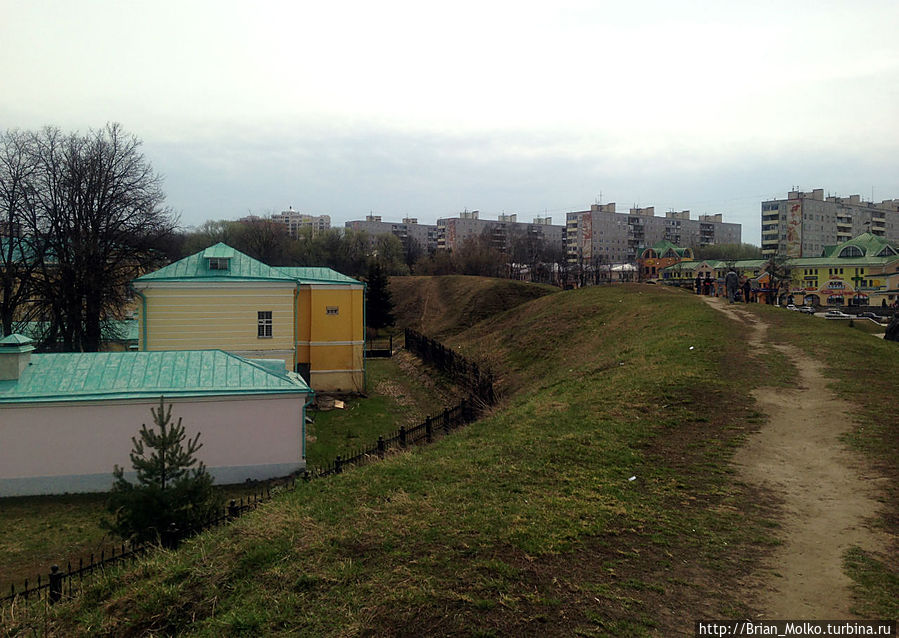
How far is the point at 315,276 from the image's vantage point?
83.0ft

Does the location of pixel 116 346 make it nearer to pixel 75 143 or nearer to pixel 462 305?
pixel 75 143

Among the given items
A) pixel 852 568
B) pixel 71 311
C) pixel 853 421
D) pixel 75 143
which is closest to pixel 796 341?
pixel 853 421

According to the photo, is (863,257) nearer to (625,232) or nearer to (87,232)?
(625,232)

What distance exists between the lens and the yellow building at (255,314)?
21281 millimetres

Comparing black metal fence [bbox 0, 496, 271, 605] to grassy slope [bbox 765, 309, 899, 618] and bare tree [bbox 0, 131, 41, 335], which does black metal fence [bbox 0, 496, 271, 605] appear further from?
bare tree [bbox 0, 131, 41, 335]

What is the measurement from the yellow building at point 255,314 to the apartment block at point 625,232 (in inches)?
2890

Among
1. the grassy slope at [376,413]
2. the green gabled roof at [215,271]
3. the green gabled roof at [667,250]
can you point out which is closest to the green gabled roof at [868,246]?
the green gabled roof at [667,250]

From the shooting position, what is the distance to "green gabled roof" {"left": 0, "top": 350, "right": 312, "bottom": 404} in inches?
520

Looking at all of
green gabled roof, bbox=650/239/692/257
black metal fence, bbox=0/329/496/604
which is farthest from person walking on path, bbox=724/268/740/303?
green gabled roof, bbox=650/239/692/257

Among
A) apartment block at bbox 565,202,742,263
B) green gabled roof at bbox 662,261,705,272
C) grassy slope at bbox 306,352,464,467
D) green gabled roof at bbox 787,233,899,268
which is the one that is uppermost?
apartment block at bbox 565,202,742,263

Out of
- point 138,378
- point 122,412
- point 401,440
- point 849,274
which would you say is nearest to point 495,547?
point 401,440

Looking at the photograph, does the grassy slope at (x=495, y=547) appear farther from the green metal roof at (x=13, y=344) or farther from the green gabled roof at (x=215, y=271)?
the green gabled roof at (x=215, y=271)

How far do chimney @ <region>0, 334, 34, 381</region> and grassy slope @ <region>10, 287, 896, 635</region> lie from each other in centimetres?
831

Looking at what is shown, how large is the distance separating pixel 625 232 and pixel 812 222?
Result: 27212mm
